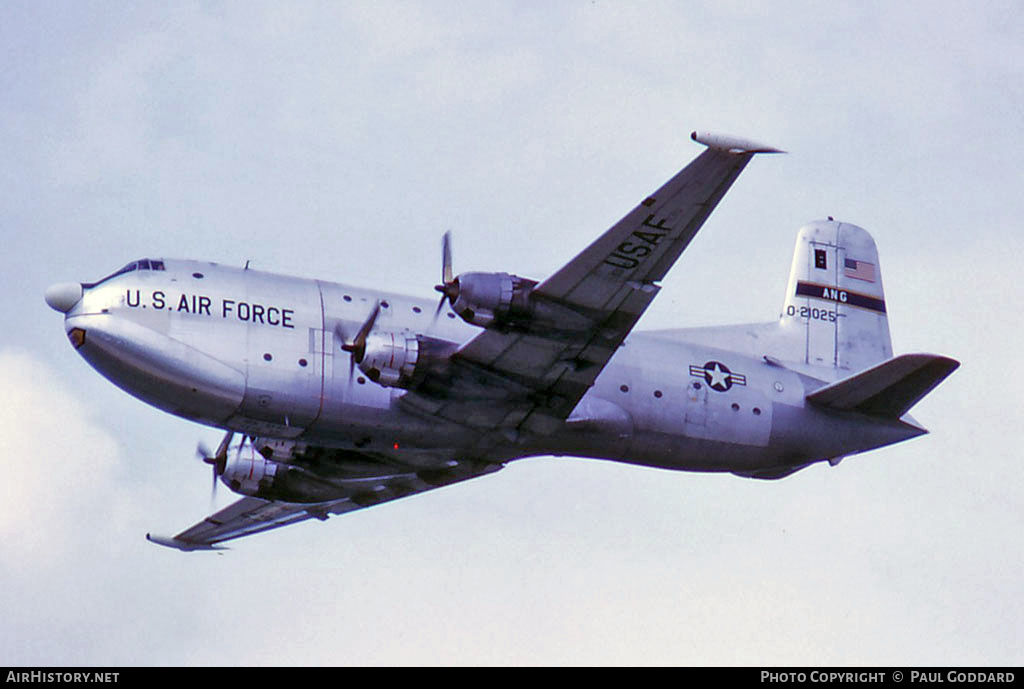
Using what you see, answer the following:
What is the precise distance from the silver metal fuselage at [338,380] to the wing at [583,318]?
0.75m

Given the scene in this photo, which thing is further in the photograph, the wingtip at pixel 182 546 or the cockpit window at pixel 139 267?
the wingtip at pixel 182 546

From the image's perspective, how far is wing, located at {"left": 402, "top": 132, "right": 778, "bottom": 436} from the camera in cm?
2806

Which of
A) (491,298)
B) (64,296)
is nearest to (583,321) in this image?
(491,298)

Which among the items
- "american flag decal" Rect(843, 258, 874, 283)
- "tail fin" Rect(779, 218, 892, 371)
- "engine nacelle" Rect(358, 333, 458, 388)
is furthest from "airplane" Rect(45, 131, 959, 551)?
"american flag decal" Rect(843, 258, 874, 283)

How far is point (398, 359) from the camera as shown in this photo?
30.0 m

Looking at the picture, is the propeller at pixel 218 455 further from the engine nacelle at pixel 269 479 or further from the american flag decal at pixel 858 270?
the american flag decal at pixel 858 270

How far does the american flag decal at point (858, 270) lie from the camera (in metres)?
39.6

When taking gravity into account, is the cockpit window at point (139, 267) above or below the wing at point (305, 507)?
above

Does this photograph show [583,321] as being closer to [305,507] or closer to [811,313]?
[811,313]

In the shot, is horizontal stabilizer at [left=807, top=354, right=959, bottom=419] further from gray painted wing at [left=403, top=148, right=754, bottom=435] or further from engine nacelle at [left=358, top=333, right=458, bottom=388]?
engine nacelle at [left=358, top=333, right=458, bottom=388]

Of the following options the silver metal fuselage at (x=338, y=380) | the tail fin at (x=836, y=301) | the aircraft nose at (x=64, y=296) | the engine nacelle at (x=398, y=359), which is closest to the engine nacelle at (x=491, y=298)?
the engine nacelle at (x=398, y=359)

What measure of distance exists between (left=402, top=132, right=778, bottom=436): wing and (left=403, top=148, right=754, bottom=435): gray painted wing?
0.06 ft
